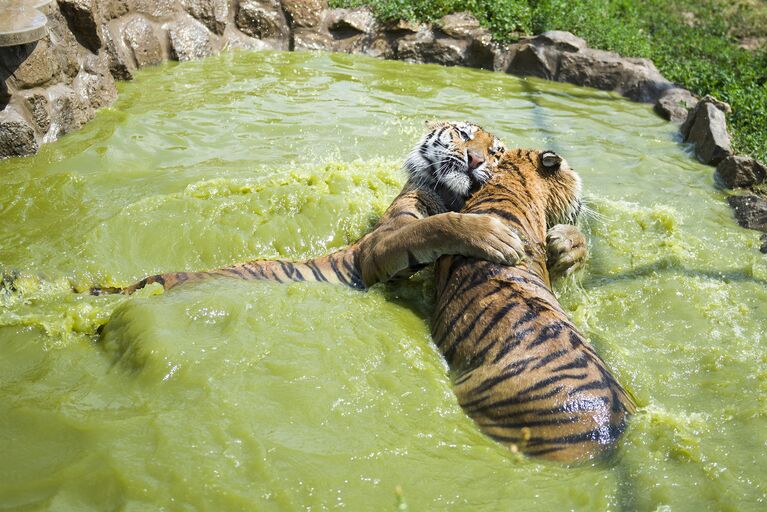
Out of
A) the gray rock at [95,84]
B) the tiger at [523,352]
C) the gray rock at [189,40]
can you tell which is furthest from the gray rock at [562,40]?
the tiger at [523,352]

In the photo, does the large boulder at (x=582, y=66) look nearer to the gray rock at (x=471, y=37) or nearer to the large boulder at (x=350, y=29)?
the gray rock at (x=471, y=37)

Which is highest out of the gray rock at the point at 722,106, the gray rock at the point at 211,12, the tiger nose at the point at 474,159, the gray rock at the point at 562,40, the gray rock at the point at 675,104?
the tiger nose at the point at 474,159

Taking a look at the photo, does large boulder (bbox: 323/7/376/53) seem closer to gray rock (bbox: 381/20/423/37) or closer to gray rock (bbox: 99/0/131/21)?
gray rock (bbox: 381/20/423/37)

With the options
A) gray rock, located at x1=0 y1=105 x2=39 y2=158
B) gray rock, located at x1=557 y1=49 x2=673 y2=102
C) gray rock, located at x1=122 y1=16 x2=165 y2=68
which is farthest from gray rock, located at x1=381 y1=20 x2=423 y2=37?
gray rock, located at x1=0 y1=105 x2=39 y2=158

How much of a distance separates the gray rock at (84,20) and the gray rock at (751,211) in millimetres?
5669

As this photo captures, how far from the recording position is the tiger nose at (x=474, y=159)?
3514 millimetres

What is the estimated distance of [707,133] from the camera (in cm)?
648

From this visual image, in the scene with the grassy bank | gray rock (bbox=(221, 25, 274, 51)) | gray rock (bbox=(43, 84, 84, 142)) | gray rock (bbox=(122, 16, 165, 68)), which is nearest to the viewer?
gray rock (bbox=(43, 84, 84, 142))

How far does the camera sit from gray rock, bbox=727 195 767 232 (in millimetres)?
4864

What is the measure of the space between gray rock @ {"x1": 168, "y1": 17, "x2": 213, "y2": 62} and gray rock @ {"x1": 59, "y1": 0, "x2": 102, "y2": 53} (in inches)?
63.5

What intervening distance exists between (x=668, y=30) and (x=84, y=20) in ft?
27.6

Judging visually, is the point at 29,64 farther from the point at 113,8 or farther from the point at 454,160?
the point at 454,160

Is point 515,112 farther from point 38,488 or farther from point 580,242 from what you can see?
point 38,488

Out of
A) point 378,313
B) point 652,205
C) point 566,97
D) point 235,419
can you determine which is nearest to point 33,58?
point 378,313
